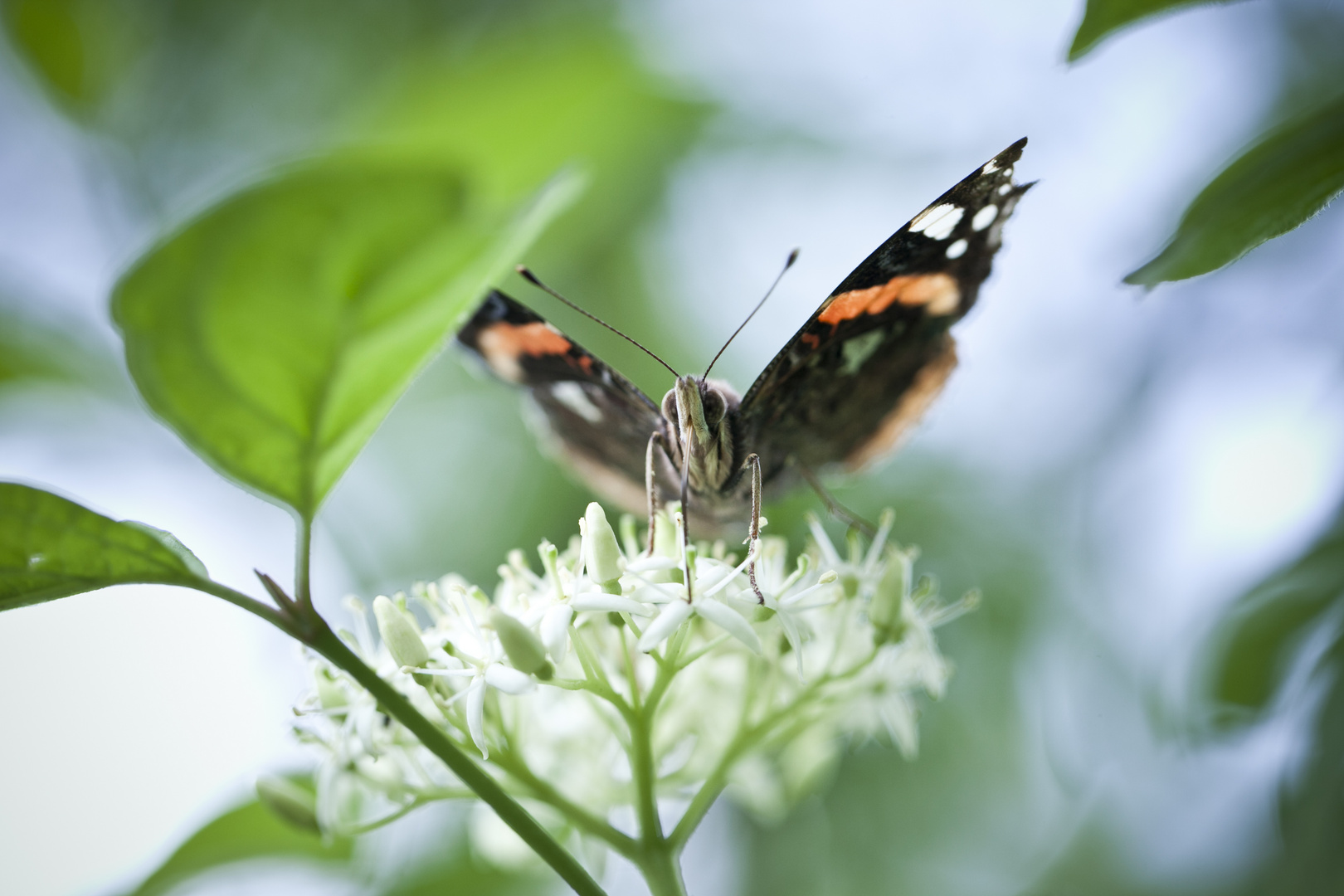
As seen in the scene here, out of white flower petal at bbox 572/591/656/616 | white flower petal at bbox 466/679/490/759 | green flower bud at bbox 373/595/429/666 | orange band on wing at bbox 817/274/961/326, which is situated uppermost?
orange band on wing at bbox 817/274/961/326

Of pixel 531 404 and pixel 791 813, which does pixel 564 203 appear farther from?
pixel 791 813

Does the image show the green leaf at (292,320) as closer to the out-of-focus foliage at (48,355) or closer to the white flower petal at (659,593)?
the white flower petal at (659,593)

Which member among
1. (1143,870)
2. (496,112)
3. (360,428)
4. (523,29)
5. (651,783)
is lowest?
(1143,870)

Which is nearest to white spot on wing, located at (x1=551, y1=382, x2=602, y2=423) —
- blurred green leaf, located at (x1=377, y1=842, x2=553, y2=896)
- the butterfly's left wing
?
the butterfly's left wing

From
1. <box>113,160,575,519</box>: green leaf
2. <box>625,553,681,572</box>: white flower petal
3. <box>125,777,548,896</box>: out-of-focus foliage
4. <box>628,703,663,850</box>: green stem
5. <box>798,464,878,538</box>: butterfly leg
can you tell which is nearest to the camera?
<box>113,160,575,519</box>: green leaf

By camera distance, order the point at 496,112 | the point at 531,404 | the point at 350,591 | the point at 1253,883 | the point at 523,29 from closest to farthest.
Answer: the point at 1253,883
the point at 531,404
the point at 496,112
the point at 523,29
the point at 350,591

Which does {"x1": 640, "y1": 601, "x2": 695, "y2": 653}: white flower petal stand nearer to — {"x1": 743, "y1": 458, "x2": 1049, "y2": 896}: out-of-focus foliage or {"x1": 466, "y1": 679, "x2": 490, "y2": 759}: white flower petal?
{"x1": 466, "y1": 679, "x2": 490, "y2": 759}: white flower petal

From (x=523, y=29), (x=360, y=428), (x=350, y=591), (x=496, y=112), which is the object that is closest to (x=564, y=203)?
(x=360, y=428)

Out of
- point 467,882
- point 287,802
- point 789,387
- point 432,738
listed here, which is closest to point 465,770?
point 432,738

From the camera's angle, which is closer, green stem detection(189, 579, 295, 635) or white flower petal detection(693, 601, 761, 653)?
green stem detection(189, 579, 295, 635)
